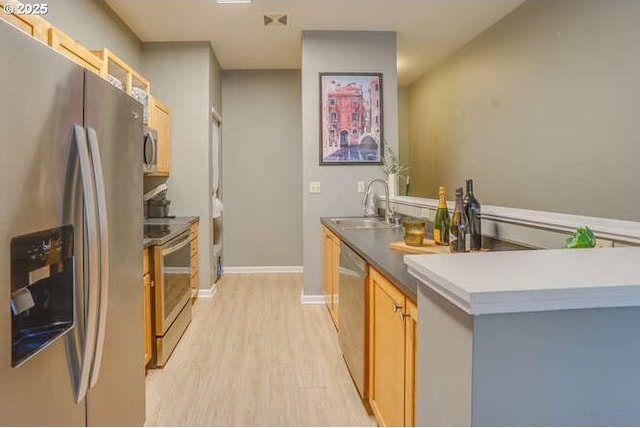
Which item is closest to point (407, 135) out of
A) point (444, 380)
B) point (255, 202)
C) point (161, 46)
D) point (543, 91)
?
point (255, 202)

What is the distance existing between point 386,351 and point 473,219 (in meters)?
0.70

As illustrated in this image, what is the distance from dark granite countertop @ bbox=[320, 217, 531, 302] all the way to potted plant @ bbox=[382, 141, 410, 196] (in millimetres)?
857

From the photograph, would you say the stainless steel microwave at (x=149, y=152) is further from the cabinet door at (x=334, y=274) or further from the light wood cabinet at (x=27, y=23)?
the cabinet door at (x=334, y=274)

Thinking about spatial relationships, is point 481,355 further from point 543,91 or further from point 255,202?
point 255,202

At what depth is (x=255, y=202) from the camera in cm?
532

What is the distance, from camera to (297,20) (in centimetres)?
362

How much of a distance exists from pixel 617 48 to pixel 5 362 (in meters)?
3.43

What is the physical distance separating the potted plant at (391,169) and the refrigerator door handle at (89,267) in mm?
2835

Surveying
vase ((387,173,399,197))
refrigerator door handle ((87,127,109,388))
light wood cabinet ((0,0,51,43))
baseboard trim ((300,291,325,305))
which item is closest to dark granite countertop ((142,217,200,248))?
refrigerator door handle ((87,127,109,388))

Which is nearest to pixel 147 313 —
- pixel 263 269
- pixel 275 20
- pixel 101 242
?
pixel 101 242

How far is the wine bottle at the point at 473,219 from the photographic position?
1.76m

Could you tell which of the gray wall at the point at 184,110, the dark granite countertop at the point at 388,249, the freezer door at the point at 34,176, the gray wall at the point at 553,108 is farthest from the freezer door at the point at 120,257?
the gray wall at the point at 553,108

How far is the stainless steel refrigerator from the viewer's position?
860 mm

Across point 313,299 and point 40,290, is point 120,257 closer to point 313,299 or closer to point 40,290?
point 40,290
